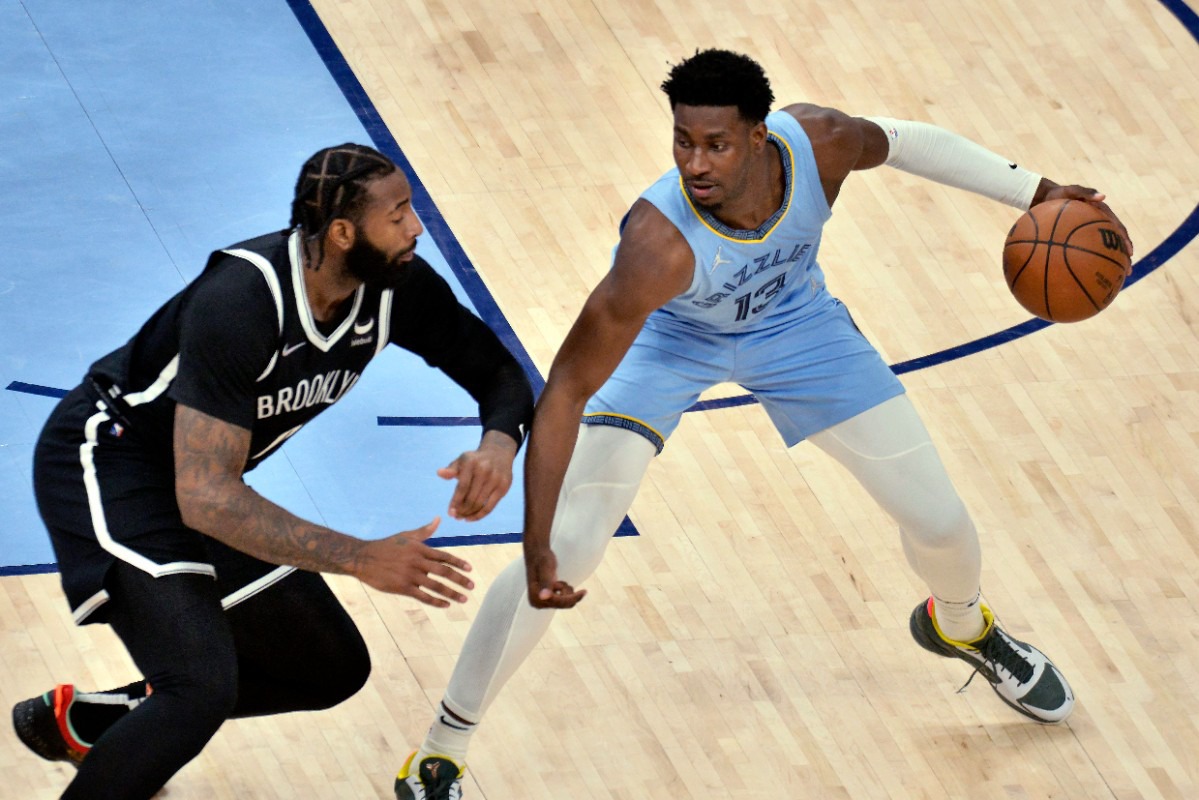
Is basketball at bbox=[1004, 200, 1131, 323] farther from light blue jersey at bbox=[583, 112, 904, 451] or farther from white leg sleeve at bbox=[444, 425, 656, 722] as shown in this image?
white leg sleeve at bbox=[444, 425, 656, 722]

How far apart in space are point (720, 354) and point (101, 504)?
164cm

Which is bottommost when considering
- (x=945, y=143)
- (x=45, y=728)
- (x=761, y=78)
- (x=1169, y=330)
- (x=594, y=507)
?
(x=1169, y=330)

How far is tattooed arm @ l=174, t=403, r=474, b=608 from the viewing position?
3.61 metres

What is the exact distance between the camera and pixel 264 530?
362 cm

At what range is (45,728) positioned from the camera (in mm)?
4328

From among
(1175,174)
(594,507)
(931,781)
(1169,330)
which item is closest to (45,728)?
(594,507)

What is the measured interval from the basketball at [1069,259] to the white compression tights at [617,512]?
565 millimetres

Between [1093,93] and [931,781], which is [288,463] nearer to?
[931,781]

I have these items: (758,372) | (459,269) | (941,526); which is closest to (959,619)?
(941,526)

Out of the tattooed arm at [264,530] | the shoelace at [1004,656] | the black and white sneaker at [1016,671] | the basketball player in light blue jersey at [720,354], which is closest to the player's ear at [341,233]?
the tattooed arm at [264,530]

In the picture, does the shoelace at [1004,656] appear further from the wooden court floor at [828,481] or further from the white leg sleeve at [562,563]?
the white leg sleeve at [562,563]

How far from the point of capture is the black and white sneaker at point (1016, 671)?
496cm

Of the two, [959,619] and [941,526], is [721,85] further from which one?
[959,619]

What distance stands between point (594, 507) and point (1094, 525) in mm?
2081
